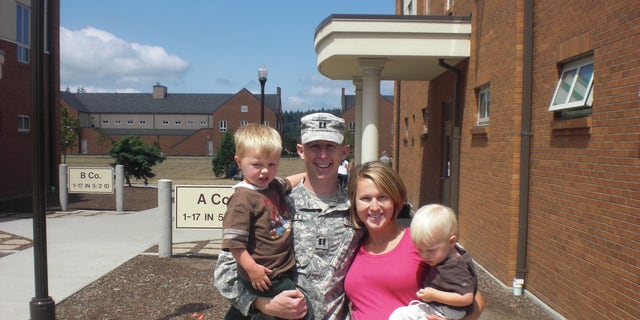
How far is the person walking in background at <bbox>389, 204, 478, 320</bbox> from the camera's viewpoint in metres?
2.15

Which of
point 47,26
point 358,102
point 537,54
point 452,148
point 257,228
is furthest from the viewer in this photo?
point 47,26

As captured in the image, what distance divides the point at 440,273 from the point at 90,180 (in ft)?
45.8

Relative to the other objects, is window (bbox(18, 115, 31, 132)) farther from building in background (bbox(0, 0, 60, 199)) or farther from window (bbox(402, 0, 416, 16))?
window (bbox(402, 0, 416, 16))

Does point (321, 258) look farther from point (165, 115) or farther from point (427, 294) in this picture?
point (165, 115)

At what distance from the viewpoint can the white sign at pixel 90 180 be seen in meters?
14.1

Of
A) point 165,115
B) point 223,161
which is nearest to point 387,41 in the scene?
point 223,161

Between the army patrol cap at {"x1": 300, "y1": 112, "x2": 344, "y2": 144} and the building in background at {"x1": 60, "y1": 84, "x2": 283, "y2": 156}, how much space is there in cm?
7151

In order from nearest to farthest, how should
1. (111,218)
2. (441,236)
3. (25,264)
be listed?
(441,236)
(25,264)
(111,218)

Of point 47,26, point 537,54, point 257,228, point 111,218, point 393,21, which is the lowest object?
point 111,218

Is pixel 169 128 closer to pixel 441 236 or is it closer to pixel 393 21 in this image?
pixel 393 21

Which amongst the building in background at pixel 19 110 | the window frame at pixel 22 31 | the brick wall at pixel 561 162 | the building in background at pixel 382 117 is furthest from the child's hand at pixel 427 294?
the building in background at pixel 382 117

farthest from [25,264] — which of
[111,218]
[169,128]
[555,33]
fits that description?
[169,128]

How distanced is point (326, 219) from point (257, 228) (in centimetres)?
33

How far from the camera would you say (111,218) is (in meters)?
12.8
